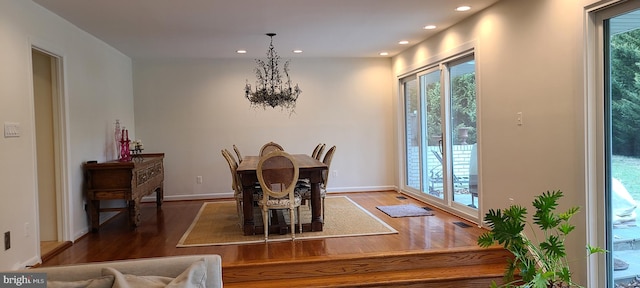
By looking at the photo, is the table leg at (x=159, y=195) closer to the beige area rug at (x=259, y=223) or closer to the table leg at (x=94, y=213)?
the beige area rug at (x=259, y=223)

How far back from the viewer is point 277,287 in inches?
136

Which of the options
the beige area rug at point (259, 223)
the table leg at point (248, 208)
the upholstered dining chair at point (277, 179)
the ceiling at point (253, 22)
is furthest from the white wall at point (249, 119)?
the upholstered dining chair at point (277, 179)

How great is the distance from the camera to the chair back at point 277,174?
13.9 ft

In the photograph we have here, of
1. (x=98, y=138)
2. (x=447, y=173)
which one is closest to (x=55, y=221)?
(x=98, y=138)

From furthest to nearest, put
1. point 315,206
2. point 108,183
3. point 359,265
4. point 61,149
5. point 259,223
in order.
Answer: point 259,223, point 108,183, point 315,206, point 61,149, point 359,265

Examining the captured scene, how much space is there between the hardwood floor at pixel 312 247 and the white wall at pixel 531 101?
2.08ft

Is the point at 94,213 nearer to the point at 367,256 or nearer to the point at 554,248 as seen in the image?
the point at 367,256

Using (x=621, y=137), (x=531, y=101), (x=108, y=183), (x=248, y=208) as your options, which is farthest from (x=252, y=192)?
(x=621, y=137)

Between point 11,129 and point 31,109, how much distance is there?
0.36m

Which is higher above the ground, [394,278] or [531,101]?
[531,101]

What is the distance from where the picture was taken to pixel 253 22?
4.83m

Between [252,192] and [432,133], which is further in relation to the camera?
[432,133]

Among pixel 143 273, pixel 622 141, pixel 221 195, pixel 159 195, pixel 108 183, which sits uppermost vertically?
pixel 622 141

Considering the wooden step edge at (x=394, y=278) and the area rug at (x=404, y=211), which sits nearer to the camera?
the wooden step edge at (x=394, y=278)
